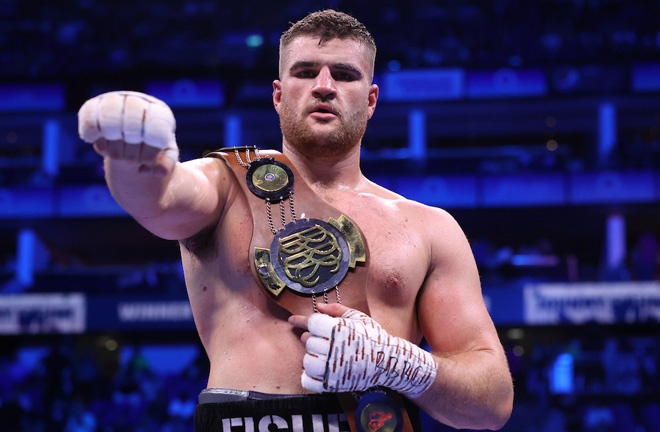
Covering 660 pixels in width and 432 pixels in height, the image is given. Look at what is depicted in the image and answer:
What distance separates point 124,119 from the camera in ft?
5.44

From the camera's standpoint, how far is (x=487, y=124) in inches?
770

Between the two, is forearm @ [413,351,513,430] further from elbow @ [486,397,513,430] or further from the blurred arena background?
the blurred arena background

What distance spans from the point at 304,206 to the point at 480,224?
53.3 ft

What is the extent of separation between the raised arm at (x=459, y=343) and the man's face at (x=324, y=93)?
41 cm

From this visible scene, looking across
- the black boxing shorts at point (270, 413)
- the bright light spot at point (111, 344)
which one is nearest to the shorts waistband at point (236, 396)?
the black boxing shorts at point (270, 413)

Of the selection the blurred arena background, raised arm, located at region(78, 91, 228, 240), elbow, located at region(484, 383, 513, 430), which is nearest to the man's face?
raised arm, located at region(78, 91, 228, 240)

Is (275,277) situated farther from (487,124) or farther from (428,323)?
(487,124)

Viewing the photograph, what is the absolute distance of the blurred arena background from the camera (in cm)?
1376

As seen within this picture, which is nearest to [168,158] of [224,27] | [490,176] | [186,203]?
[186,203]

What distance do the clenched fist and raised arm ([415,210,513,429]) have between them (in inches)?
37.8

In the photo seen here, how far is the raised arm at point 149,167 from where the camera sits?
5.46 ft

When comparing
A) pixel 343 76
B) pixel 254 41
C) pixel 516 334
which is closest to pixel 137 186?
pixel 343 76

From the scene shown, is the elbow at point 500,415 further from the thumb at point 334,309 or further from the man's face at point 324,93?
the man's face at point 324,93

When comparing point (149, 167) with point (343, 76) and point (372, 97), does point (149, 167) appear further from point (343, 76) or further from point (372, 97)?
point (372, 97)
